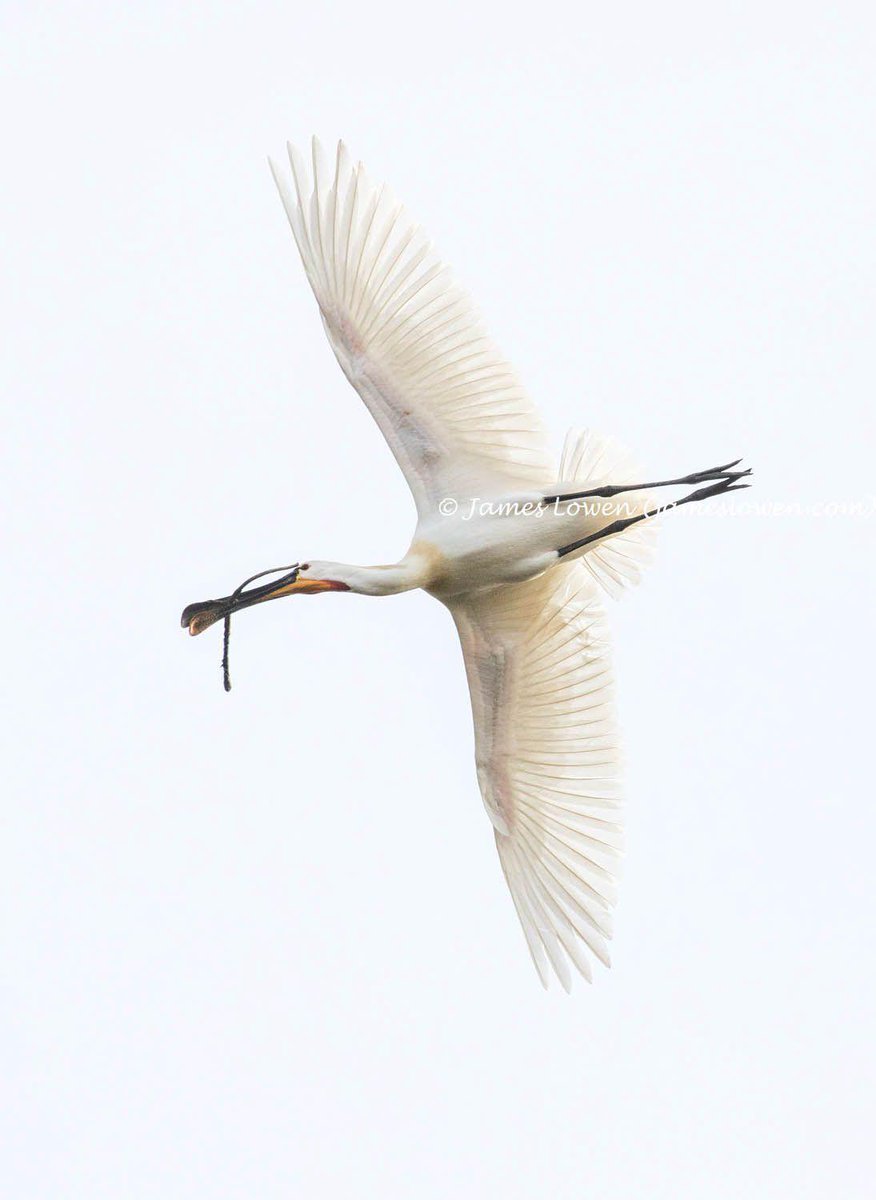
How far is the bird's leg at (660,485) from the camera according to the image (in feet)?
32.4

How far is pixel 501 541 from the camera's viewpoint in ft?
32.6

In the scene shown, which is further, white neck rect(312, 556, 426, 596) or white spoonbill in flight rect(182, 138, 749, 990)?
white neck rect(312, 556, 426, 596)

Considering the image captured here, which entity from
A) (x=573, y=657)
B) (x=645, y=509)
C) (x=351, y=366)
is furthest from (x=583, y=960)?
(x=351, y=366)

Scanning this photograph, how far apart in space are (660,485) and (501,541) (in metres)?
0.76

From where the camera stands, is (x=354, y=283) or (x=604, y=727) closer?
(x=354, y=283)

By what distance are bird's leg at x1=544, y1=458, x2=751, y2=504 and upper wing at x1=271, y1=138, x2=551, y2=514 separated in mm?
262

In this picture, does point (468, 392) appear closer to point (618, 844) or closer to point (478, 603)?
point (478, 603)

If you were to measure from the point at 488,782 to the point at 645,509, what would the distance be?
1.47 meters

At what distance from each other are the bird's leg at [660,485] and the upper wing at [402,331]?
0.26m

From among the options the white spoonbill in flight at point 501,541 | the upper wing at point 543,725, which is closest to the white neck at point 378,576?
the white spoonbill in flight at point 501,541

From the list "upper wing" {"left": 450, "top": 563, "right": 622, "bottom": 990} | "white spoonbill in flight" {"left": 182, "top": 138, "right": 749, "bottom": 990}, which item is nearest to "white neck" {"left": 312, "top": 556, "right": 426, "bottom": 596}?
"white spoonbill in flight" {"left": 182, "top": 138, "right": 749, "bottom": 990}

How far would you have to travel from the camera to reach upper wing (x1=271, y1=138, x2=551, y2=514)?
31.3ft

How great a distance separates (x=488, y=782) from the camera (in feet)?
34.5

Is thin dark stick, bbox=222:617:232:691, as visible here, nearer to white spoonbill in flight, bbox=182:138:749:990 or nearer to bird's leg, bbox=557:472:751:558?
white spoonbill in flight, bbox=182:138:749:990
